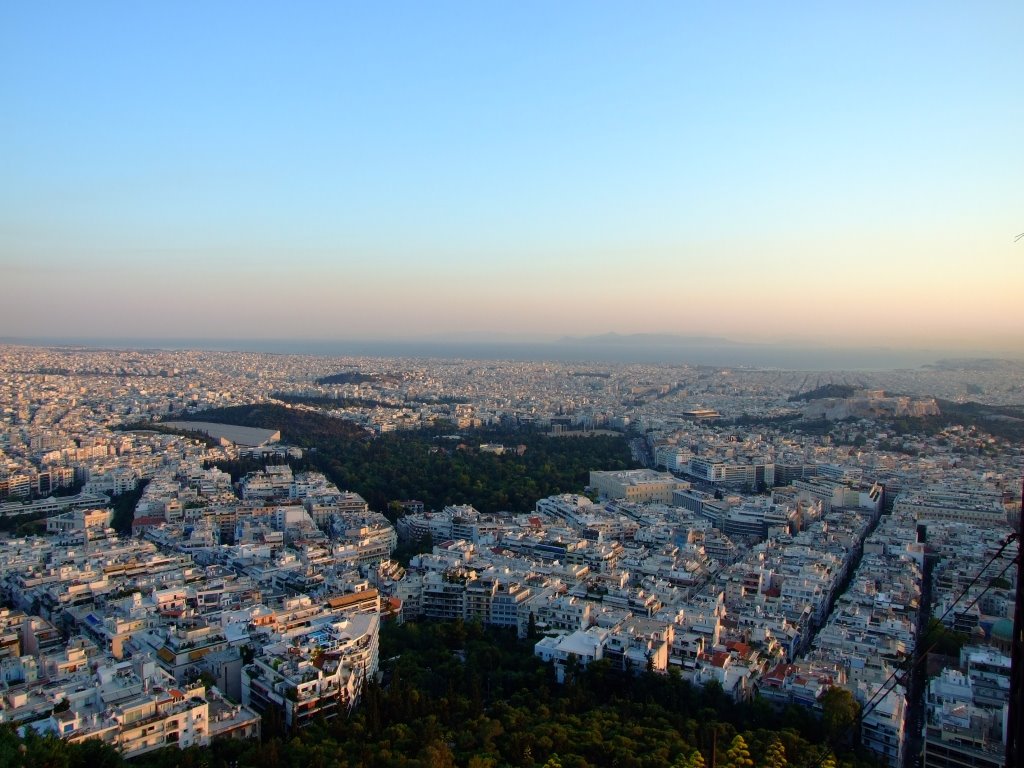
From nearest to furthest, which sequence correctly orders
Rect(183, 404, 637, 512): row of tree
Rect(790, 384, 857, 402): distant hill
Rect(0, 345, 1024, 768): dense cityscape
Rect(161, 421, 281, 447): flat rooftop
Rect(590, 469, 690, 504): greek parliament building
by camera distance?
Rect(0, 345, 1024, 768): dense cityscape
Rect(183, 404, 637, 512): row of tree
Rect(590, 469, 690, 504): greek parliament building
Rect(161, 421, 281, 447): flat rooftop
Rect(790, 384, 857, 402): distant hill

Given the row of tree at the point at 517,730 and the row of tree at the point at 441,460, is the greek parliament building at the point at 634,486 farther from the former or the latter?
the row of tree at the point at 517,730

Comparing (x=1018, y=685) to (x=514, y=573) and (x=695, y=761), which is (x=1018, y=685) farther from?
(x=514, y=573)

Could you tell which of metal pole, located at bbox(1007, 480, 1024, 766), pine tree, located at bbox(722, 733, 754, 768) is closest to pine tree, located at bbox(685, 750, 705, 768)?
pine tree, located at bbox(722, 733, 754, 768)

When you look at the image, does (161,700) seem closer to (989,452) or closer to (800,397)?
(989,452)

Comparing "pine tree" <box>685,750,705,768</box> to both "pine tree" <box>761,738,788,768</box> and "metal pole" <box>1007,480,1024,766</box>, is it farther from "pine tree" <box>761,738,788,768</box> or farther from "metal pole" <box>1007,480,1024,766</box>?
"metal pole" <box>1007,480,1024,766</box>

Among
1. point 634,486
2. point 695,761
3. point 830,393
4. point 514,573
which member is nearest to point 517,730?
point 695,761

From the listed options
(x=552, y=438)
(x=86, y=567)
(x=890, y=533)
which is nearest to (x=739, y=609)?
(x=890, y=533)
